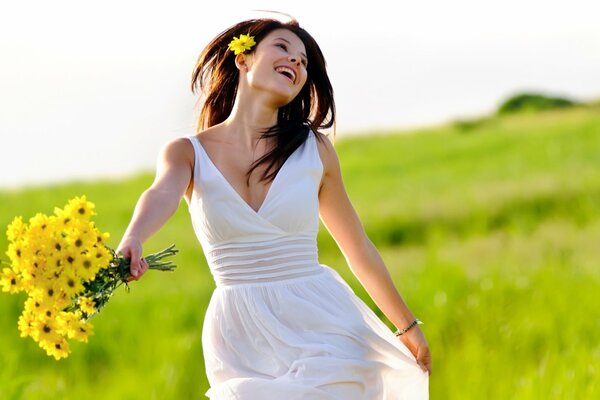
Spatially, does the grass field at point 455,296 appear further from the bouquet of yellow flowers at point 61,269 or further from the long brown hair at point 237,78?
the bouquet of yellow flowers at point 61,269

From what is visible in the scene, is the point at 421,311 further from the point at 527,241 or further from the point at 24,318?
the point at 24,318

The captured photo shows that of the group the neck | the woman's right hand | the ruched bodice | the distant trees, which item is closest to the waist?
the ruched bodice

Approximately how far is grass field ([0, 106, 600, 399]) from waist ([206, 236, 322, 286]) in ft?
6.68

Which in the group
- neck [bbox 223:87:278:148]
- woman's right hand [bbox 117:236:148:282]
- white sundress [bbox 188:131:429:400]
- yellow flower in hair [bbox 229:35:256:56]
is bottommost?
white sundress [bbox 188:131:429:400]

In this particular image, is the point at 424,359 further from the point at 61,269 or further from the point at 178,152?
the point at 61,269

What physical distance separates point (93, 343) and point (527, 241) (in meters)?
4.83

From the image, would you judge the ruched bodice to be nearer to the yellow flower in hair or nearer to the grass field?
the yellow flower in hair

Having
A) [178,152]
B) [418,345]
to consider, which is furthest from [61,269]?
[418,345]

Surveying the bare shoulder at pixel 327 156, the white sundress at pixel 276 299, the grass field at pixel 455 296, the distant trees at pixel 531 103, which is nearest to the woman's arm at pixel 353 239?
the bare shoulder at pixel 327 156

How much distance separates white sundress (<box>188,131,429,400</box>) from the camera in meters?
3.40

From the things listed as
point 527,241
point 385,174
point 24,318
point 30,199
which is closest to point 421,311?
point 527,241

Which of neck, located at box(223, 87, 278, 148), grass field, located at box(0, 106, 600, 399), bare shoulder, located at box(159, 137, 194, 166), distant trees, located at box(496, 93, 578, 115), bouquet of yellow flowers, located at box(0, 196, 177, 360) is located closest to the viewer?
bouquet of yellow flowers, located at box(0, 196, 177, 360)

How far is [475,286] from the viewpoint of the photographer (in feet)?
25.8

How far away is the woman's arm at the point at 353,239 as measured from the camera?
373 cm
